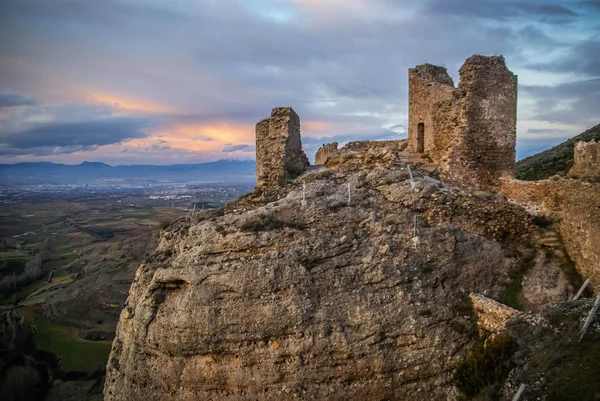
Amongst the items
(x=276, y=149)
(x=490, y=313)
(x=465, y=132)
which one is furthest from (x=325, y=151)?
(x=490, y=313)

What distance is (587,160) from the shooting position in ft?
41.1

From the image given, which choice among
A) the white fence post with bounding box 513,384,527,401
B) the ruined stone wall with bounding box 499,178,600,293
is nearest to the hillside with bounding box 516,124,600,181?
the ruined stone wall with bounding box 499,178,600,293

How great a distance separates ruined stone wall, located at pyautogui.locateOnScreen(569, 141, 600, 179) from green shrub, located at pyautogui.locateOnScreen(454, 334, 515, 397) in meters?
6.23

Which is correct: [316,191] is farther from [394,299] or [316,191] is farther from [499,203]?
[499,203]

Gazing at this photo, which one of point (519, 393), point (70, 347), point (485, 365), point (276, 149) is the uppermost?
Result: point (276, 149)

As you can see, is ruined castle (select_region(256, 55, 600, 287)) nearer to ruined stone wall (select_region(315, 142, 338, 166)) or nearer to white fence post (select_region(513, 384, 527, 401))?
white fence post (select_region(513, 384, 527, 401))

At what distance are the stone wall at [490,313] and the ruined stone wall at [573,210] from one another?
3.30m

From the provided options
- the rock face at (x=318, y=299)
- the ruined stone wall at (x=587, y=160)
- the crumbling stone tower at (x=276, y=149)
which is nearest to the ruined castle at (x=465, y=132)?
the crumbling stone tower at (x=276, y=149)

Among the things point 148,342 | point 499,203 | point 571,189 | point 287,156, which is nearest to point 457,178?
point 499,203

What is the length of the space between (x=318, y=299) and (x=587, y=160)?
31.0 feet

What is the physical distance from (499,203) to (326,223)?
5.82m

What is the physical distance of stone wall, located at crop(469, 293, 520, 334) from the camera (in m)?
10.4

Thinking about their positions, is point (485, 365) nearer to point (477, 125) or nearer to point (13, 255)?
point (477, 125)

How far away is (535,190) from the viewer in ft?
44.2
